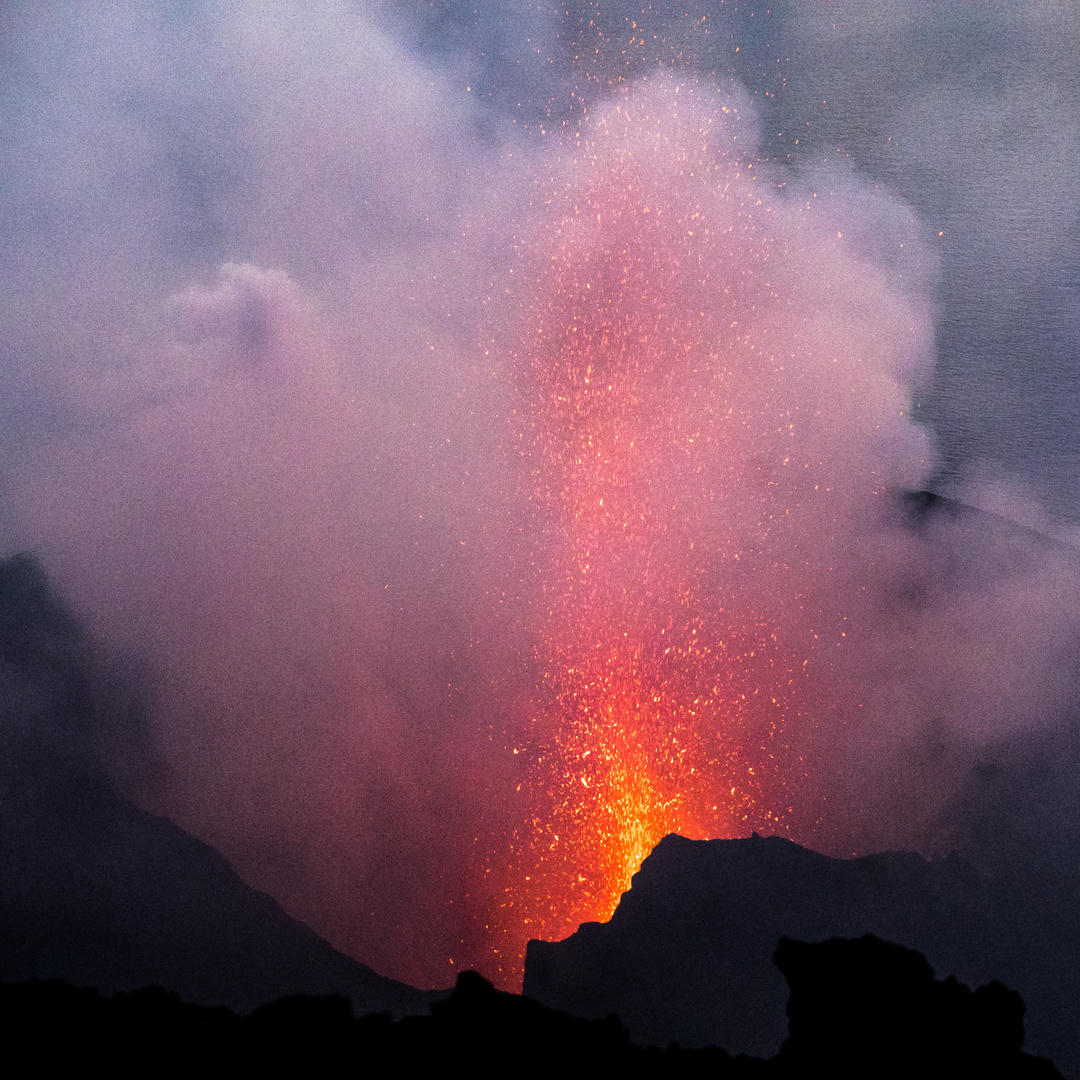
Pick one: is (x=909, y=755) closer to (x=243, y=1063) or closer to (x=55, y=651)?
(x=243, y=1063)

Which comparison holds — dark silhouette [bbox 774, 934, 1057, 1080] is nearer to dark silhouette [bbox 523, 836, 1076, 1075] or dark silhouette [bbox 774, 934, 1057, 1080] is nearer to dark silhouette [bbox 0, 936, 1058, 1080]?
dark silhouette [bbox 0, 936, 1058, 1080]

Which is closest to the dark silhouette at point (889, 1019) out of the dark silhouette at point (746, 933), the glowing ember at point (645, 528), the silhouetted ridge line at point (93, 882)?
the dark silhouette at point (746, 933)

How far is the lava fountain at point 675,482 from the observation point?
5613mm

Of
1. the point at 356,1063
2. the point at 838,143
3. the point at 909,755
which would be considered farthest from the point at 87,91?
A: the point at 909,755

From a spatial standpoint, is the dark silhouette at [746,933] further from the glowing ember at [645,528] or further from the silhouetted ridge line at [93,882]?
the silhouetted ridge line at [93,882]

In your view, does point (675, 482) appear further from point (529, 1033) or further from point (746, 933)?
point (529, 1033)

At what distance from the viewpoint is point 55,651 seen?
594 centimetres

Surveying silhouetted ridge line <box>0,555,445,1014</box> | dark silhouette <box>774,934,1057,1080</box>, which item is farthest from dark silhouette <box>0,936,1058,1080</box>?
silhouetted ridge line <box>0,555,445,1014</box>

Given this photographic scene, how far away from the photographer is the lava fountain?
18.4 feet

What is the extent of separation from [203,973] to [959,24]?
273 inches

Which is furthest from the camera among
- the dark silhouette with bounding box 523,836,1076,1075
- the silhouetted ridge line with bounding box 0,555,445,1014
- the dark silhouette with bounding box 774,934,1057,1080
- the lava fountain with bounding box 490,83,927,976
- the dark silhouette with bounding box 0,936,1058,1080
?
the lava fountain with bounding box 490,83,927,976

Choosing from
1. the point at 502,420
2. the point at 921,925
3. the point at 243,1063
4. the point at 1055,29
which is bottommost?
the point at 243,1063

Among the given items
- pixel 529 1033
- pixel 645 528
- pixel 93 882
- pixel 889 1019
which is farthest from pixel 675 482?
pixel 93 882

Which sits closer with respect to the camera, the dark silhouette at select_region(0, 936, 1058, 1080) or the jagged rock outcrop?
the dark silhouette at select_region(0, 936, 1058, 1080)
